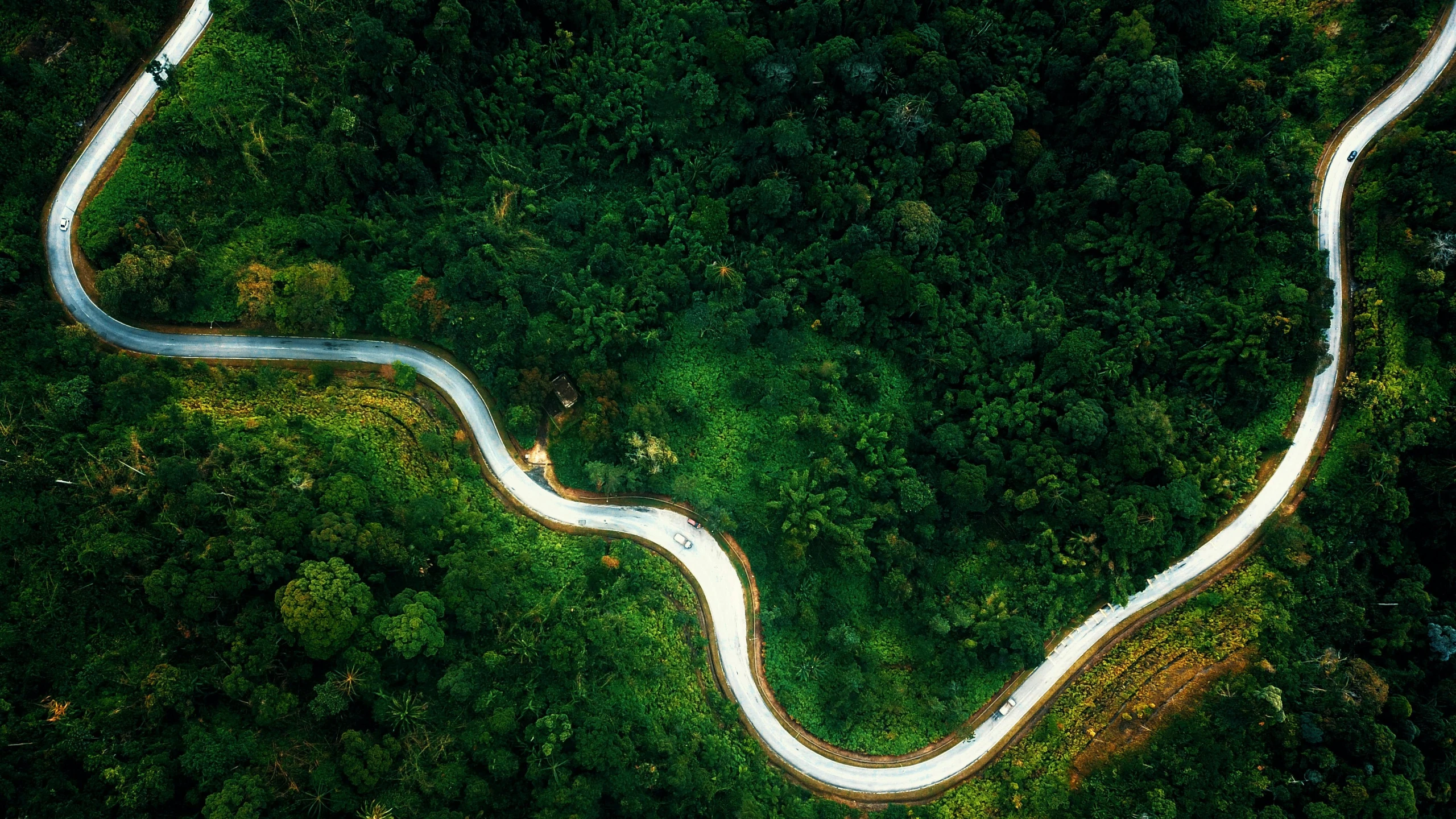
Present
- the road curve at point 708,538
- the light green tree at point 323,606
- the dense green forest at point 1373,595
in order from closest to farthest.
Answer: the light green tree at point 323,606 < the dense green forest at point 1373,595 < the road curve at point 708,538

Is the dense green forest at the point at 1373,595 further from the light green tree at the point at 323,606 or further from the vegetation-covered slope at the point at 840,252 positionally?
the light green tree at the point at 323,606

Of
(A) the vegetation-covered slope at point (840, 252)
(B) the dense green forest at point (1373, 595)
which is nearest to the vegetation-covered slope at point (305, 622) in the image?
(A) the vegetation-covered slope at point (840, 252)

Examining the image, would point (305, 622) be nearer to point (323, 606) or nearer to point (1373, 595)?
point (323, 606)

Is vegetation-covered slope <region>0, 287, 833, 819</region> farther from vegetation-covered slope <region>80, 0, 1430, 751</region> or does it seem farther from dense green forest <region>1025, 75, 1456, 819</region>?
dense green forest <region>1025, 75, 1456, 819</region>

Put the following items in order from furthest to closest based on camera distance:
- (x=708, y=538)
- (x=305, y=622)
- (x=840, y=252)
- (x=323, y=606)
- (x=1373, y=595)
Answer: (x=840, y=252) < (x=708, y=538) < (x=1373, y=595) < (x=323, y=606) < (x=305, y=622)

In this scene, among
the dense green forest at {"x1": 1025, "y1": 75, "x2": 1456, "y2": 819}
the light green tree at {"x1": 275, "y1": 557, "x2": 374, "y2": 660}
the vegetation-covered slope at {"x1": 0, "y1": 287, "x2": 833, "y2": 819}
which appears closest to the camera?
the vegetation-covered slope at {"x1": 0, "y1": 287, "x2": 833, "y2": 819}

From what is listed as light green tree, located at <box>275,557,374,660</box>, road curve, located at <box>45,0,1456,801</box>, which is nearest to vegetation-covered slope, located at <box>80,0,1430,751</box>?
road curve, located at <box>45,0,1456,801</box>

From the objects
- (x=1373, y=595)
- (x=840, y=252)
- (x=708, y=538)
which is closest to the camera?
(x=1373, y=595)

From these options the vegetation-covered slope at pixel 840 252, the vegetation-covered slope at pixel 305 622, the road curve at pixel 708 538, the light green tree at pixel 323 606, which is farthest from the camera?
Answer: the vegetation-covered slope at pixel 840 252

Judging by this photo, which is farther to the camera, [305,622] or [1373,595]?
[1373,595]

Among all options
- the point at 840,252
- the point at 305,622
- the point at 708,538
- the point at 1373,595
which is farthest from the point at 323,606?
the point at 1373,595
